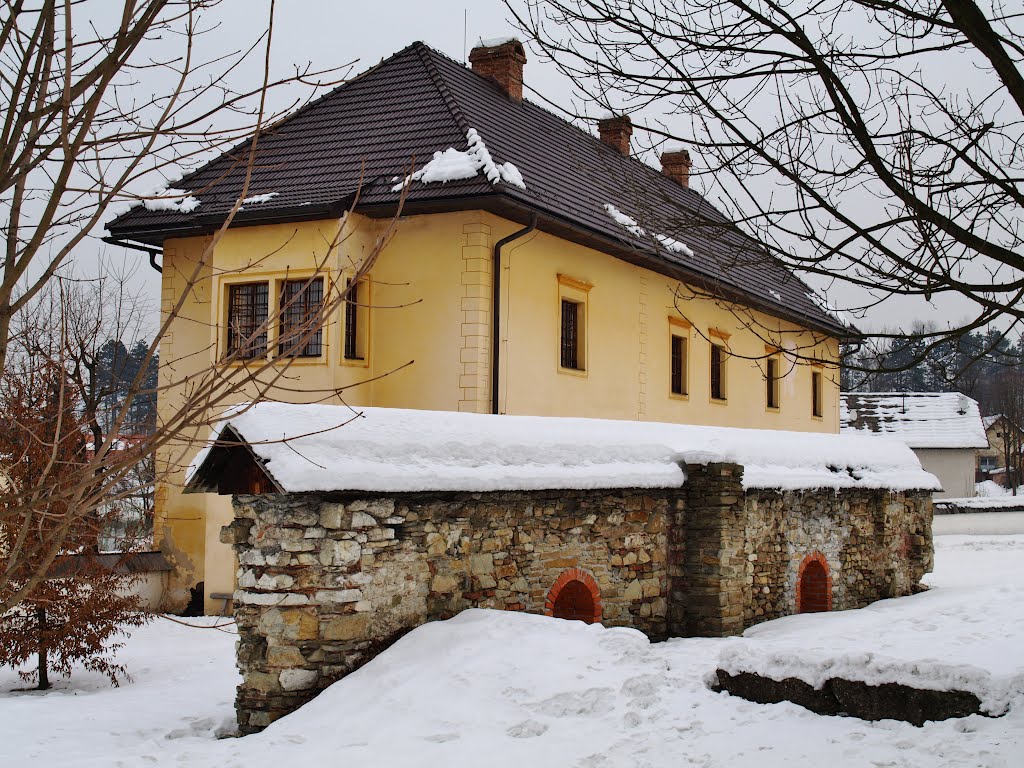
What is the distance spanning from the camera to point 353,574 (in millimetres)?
7211

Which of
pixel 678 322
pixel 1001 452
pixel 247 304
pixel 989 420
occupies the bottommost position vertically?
pixel 1001 452

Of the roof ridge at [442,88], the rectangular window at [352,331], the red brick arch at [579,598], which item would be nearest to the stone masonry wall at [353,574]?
the red brick arch at [579,598]

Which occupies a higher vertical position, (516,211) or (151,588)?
(516,211)

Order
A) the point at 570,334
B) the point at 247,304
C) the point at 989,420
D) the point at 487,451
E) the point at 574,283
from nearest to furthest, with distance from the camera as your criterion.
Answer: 1. the point at 487,451
2. the point at 247,304
3. the point at 574,283
4. the point at 570,334
5. the point at 989,420

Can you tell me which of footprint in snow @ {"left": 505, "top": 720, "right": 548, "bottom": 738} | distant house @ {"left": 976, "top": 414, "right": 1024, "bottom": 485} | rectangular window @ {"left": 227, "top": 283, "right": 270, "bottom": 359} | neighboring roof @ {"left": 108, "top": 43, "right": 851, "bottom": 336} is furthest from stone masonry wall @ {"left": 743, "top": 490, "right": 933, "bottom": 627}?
distant house @ {"left": 976, "top": 414, "right": 1024, "bottom": 485}

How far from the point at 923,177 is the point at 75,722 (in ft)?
25.4

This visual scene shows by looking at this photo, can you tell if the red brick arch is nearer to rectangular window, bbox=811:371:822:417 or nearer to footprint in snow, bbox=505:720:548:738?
footprint in snow, bbox=505:720:548:738

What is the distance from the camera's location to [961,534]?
2791 cm

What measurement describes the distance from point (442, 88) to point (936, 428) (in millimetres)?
31893

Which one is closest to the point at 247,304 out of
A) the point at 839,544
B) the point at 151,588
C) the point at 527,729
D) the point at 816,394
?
the point at 151,588

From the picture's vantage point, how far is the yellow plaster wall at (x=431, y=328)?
13.5 m

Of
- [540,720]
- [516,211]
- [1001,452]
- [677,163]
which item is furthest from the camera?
[1001,452]

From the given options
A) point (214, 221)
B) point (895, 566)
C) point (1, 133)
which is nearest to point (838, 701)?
point (1, 133)

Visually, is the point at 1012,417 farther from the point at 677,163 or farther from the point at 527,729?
the point at 527,729
